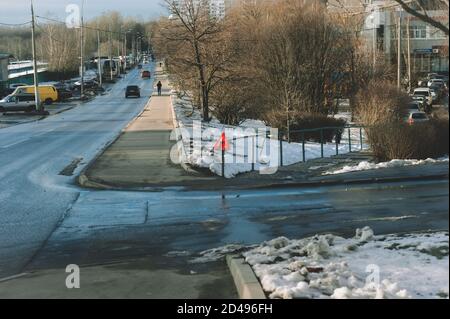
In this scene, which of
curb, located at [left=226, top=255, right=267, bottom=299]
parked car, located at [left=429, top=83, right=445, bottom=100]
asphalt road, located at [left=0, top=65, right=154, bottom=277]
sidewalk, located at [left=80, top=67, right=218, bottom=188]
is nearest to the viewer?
curb, located at [left=226, top=255, right=267, bottom=299]

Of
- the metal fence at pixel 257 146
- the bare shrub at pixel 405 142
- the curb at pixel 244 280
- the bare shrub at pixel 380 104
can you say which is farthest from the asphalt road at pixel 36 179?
the bare shrub at pixel 380 104

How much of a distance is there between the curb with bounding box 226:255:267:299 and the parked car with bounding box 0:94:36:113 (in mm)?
45780

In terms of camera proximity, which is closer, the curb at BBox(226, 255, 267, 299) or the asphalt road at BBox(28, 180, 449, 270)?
the curb at BBox(226, 255, 267, 299)

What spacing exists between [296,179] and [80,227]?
6.27m

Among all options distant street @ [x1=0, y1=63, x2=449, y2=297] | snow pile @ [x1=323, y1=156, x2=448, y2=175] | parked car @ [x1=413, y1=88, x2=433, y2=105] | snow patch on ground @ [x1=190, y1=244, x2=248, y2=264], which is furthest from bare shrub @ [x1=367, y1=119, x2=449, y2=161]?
parked car @ [x1=413, y1=88, x2=433, y2=105]

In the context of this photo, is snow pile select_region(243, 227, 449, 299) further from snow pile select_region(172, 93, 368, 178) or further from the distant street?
snow pile select_region(172, 93, 368, 178)

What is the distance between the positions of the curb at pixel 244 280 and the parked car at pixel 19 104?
45780 mm

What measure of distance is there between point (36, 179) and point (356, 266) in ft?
38.1

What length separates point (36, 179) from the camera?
53.1 ft

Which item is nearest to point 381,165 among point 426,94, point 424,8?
point 424,8

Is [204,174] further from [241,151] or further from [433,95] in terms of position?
[433,95]

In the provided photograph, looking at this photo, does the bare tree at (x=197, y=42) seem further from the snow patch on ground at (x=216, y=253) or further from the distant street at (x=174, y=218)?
the snow patch on ground at (x=216, y=253)

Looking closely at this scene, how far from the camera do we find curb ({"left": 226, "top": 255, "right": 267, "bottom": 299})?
5.55 metres

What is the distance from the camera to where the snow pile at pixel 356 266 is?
5383 mm
